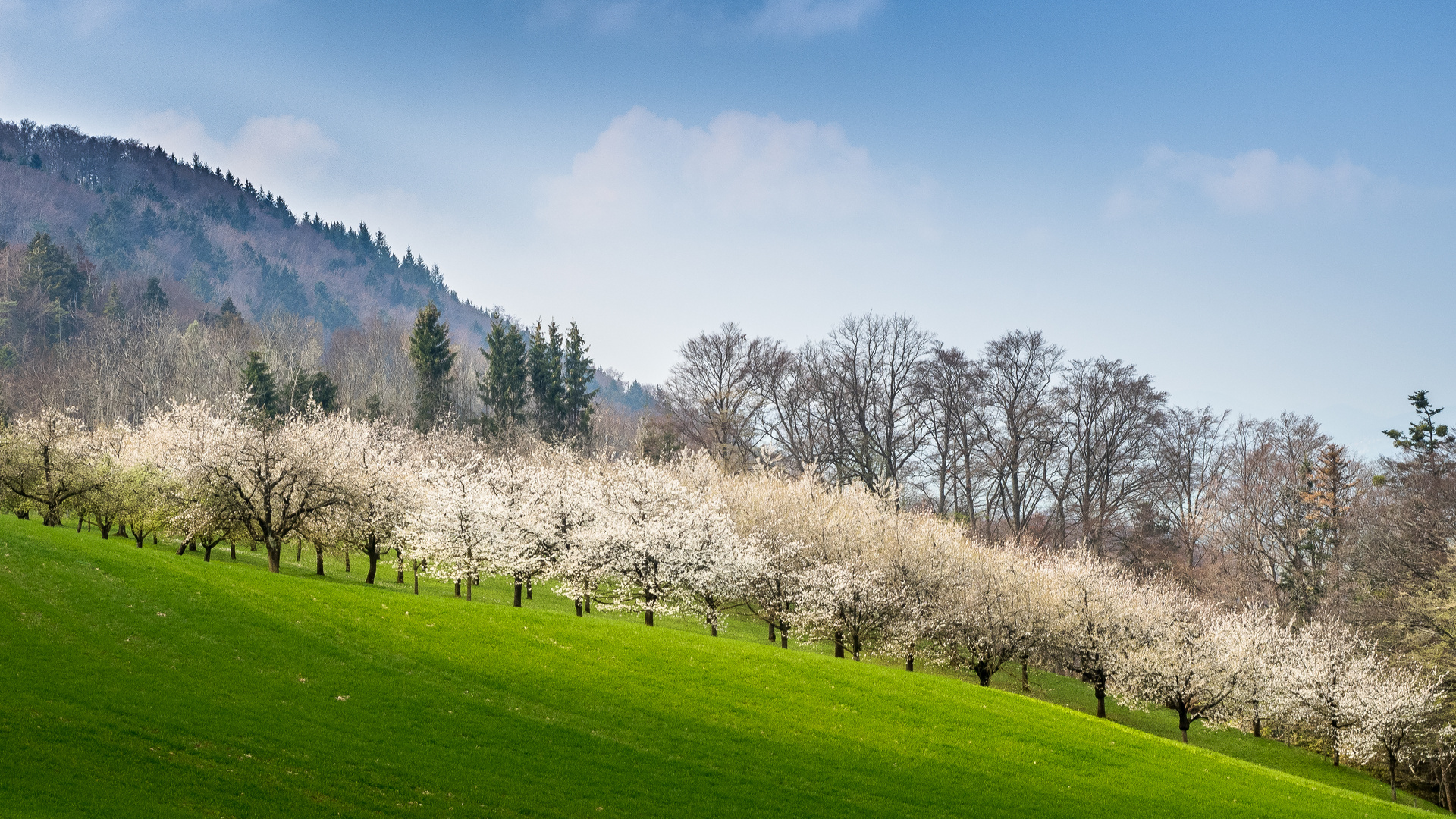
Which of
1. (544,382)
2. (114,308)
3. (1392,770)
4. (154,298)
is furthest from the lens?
(154,298)

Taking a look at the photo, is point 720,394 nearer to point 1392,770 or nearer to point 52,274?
point 1392,770

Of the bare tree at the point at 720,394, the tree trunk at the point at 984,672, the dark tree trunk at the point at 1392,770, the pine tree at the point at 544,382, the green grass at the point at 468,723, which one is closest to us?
the green grass at the point at 468,723

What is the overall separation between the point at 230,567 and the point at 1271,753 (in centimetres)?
4903

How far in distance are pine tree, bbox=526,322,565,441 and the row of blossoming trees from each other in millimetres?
42055

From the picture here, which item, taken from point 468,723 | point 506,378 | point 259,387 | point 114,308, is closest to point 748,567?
point 468,723

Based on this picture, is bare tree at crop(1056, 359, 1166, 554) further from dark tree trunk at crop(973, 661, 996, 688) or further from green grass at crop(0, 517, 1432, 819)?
green grass at crop(0, 517, 1432, 819)

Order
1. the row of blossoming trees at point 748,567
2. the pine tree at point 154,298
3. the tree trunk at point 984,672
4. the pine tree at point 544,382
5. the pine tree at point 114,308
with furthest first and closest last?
the pine tree at point 154,298, the pine tree at point 114,308, the pine tree at point 544,382, the tree trunk at point 984,672, the row of blossoming trees at point 748,567

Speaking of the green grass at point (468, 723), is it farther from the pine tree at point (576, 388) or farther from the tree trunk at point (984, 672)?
the pine tree at point (576, 388)

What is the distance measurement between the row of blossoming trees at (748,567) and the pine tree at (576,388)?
43.3 m

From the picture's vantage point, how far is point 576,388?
91.2 meters

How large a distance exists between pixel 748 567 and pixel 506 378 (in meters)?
55.1

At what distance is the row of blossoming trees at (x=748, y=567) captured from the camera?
36125 millimetres

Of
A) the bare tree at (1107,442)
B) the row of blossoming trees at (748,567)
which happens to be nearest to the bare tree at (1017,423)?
the bare tree at (1107,442)

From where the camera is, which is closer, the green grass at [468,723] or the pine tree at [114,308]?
the green grass at [468,723]
